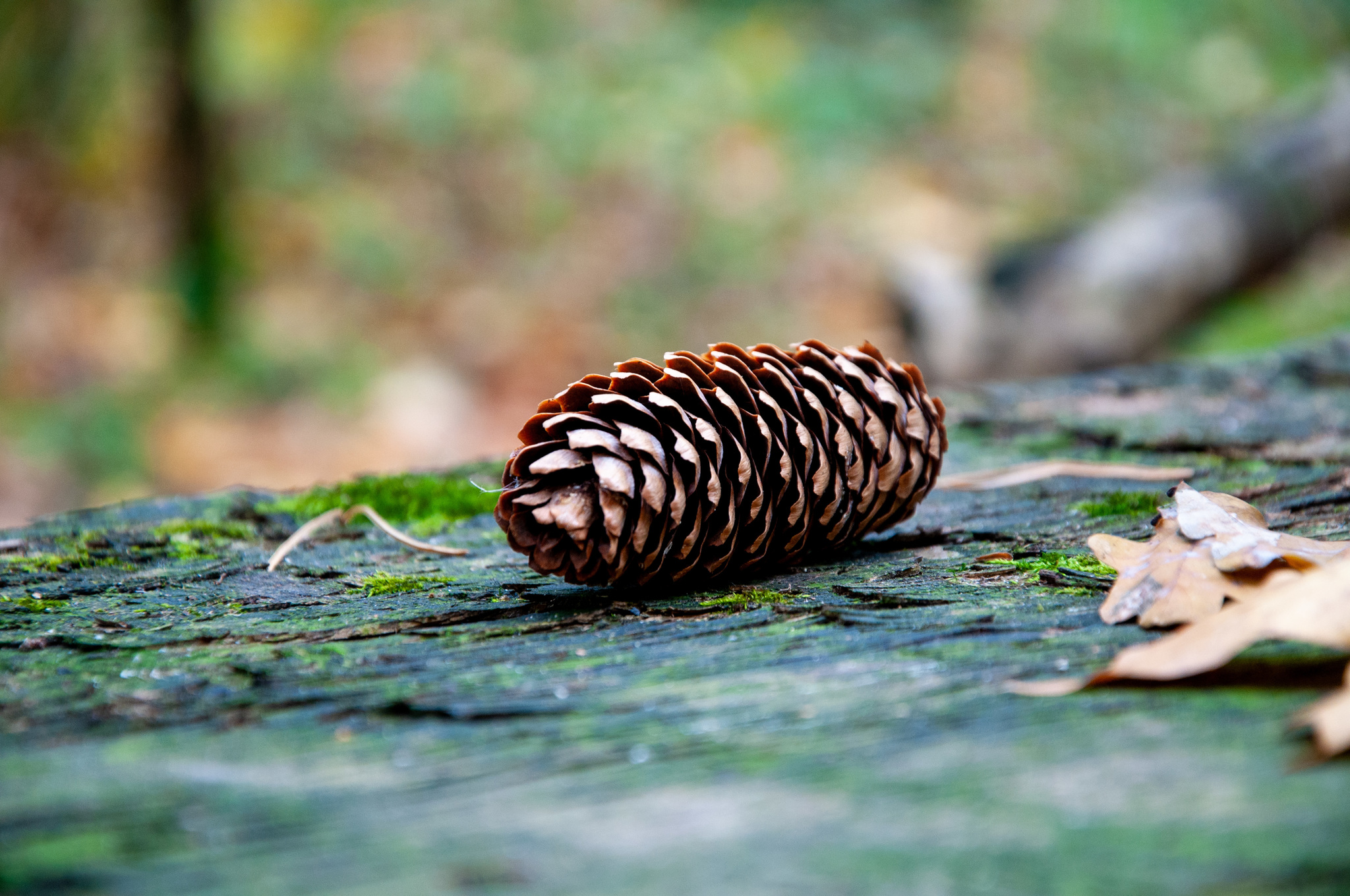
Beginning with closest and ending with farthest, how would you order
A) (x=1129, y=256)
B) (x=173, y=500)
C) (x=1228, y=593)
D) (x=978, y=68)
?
(x=1228, y=593)
(x=173, y=500)
(x=1129, y=256)
(x=978, y=68)

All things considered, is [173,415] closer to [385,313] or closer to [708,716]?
[385,313]

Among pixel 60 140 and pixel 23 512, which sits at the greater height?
pixel 60 140

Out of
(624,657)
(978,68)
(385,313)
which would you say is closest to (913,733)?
(624,657)

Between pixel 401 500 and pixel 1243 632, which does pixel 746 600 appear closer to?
pixel 1243 632

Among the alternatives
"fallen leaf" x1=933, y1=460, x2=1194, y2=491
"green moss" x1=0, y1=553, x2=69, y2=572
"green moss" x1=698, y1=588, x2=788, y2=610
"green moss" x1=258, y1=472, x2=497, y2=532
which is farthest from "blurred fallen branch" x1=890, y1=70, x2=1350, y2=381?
"green moss" x1=0, y1=553, x2=69, y2=572

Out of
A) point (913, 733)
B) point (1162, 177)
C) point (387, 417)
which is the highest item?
point (1162, 177)

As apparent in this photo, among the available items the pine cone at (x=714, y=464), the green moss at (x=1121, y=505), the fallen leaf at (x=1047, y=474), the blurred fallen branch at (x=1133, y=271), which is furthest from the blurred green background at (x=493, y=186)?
the pine cone at (x=714, y=464)

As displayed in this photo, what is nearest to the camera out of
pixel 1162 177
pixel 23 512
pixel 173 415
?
pixel 23 512
